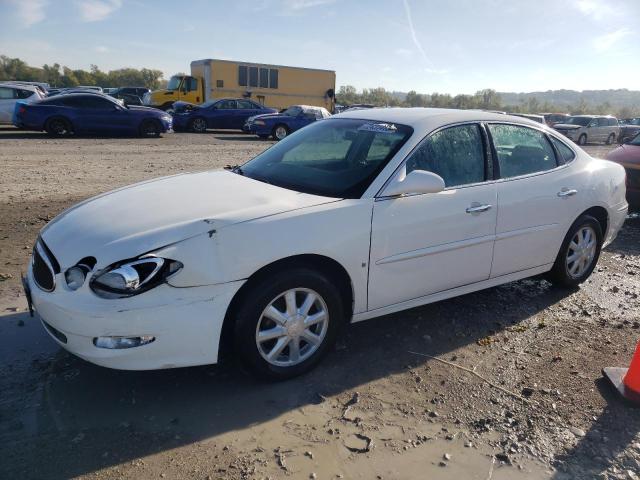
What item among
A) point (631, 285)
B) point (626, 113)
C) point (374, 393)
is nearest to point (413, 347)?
point (374, 393)

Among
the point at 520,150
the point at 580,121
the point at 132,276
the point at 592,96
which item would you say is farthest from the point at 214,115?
the point at 592,96

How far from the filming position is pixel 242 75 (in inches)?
1060

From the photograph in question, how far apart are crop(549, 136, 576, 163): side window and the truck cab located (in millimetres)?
24666

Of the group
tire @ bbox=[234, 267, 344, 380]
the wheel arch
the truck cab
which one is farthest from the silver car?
tire @ bbox=[234, 267, 344, 380]

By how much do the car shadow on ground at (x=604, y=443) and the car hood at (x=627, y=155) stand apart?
18.9 ft

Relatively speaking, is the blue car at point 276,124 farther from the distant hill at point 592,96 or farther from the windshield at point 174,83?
the distant hill at point 592,96

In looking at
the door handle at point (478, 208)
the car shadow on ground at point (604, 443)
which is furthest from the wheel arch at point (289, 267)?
the car shadow on ground at point (604, 443)

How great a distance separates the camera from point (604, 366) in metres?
3.58

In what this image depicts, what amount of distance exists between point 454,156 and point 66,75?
83.9 meters

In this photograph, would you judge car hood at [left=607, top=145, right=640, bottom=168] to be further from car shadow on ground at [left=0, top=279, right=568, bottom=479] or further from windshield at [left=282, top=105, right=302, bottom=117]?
windshield at [left=282, top=105, right=302, bottom=117]

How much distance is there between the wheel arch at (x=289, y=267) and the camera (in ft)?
9.50

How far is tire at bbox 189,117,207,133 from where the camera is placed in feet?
72.8

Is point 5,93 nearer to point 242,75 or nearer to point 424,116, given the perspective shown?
point 242,75

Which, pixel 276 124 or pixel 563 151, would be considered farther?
pixel 276 124
